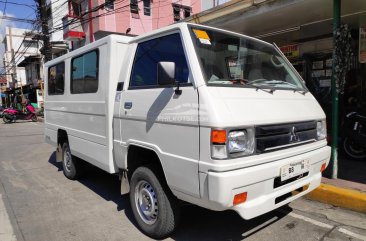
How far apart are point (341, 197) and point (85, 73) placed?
4191 mm

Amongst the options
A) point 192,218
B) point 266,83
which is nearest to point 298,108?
point 266,83

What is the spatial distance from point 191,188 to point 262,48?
91.4 inches

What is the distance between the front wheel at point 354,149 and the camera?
22.2 feet

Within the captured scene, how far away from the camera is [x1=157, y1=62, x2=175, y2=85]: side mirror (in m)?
3.27

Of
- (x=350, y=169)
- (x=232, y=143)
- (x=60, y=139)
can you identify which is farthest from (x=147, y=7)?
(x=232, y=143)

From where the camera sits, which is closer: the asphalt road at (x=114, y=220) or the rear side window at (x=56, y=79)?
the asphalt road at (x=114, y=220)

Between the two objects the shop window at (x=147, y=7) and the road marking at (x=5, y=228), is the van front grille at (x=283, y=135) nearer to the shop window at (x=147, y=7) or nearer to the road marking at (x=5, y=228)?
the road marking at (x=5, y=228)

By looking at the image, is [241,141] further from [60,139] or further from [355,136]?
[60,139]

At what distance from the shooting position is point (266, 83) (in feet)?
12.7

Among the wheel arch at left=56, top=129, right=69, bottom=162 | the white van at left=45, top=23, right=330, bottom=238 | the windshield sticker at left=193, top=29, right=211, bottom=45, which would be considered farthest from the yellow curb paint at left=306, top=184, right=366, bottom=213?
the wheel arch at left=56, top=129, right=69, bottom=162

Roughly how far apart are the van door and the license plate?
0.91 meters

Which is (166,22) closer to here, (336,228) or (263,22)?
(263,22)

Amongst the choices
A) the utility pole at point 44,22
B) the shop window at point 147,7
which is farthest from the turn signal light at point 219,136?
the shop window at point 147,7

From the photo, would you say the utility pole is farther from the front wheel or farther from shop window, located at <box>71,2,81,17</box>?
the front wheel
